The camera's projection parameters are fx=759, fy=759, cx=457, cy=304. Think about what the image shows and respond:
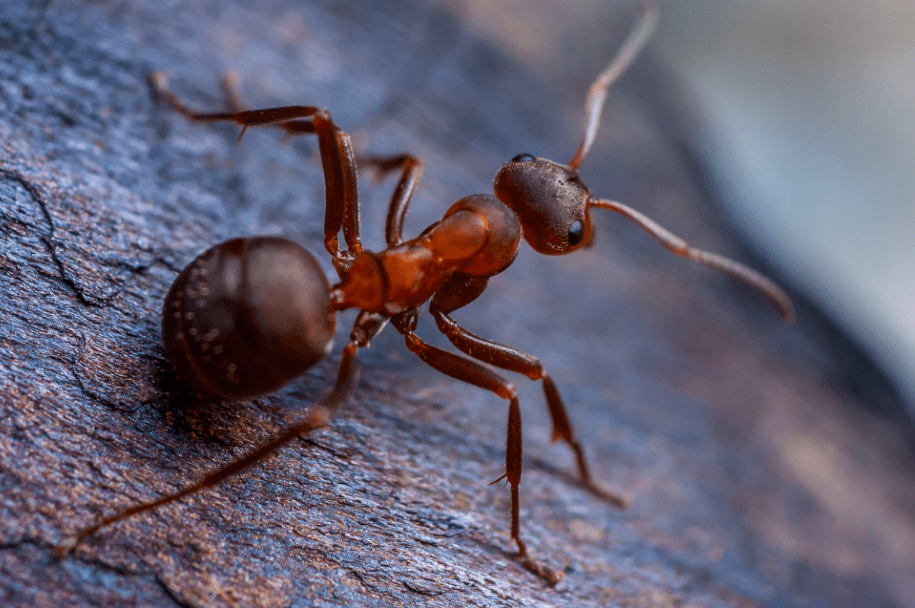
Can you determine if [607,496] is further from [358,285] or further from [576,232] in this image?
[358,285]

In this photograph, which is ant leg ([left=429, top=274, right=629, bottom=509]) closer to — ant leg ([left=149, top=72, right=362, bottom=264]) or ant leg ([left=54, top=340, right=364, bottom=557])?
ant leg ([left=149, top=72, right=362, bottom=264])

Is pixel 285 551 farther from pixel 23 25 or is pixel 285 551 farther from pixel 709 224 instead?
pixel 709 224

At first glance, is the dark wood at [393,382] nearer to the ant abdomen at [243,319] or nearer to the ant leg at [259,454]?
the ant leg at [259,454]

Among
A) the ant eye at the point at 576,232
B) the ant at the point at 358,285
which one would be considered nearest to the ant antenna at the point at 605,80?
the ant at the point at 358,285

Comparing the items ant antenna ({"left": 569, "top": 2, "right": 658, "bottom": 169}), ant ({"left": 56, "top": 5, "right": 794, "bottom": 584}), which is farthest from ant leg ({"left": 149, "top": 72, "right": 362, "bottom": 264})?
ant antenna ({"left": 569, "top": 2, "right": 658, "bottom": 169})

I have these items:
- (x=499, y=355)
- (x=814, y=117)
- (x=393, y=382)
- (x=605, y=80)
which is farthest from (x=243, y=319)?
(x=814, y=117)

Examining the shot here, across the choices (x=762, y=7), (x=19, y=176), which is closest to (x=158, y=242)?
(x=19, y=176)
